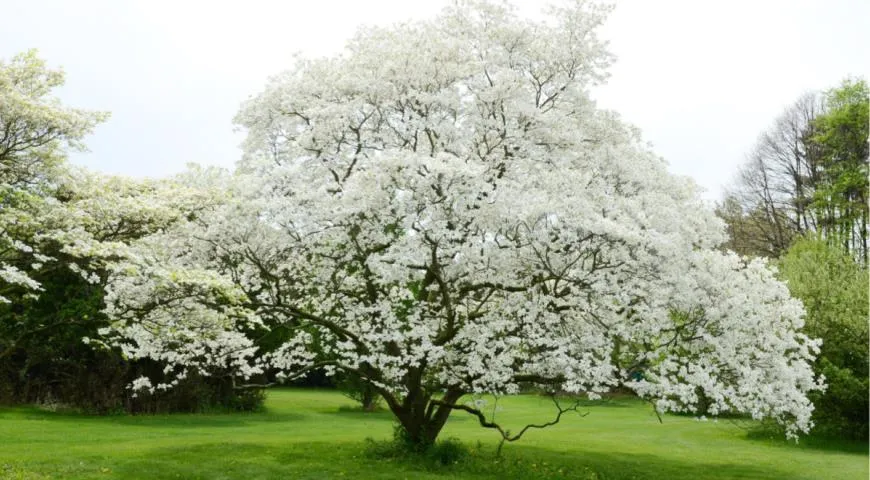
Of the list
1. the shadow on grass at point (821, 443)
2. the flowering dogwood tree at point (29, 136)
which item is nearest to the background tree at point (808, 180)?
the shadow on grass at point (821, 443)

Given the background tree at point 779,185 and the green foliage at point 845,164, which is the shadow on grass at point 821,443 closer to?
the green foliage at point 845,164

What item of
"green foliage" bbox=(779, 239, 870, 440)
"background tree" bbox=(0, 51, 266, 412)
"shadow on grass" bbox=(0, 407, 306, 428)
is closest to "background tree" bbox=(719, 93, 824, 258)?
"green foliage" bbox=(779, 239, 870, 440)

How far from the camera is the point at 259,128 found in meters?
19.8

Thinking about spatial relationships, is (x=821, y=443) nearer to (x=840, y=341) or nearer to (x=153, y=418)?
(x=840, y=341)

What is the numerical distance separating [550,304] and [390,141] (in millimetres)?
5795

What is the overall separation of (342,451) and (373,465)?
2.67 m

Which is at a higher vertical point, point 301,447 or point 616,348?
point 616,348

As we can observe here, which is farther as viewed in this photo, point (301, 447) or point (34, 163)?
point (301, 447)

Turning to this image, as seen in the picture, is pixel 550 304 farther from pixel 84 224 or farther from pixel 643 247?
pixel 84 224

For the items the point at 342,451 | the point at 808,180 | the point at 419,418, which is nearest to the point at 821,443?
the point at 419,418

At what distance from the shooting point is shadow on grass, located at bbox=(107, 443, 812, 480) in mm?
17406

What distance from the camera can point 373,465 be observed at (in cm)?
1834

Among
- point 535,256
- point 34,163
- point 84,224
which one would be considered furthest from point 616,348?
point 34,163

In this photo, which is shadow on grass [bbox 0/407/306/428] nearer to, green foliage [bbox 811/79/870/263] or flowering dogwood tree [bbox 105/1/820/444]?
flowering dogwood tree [bbox 105/1/820/444]
